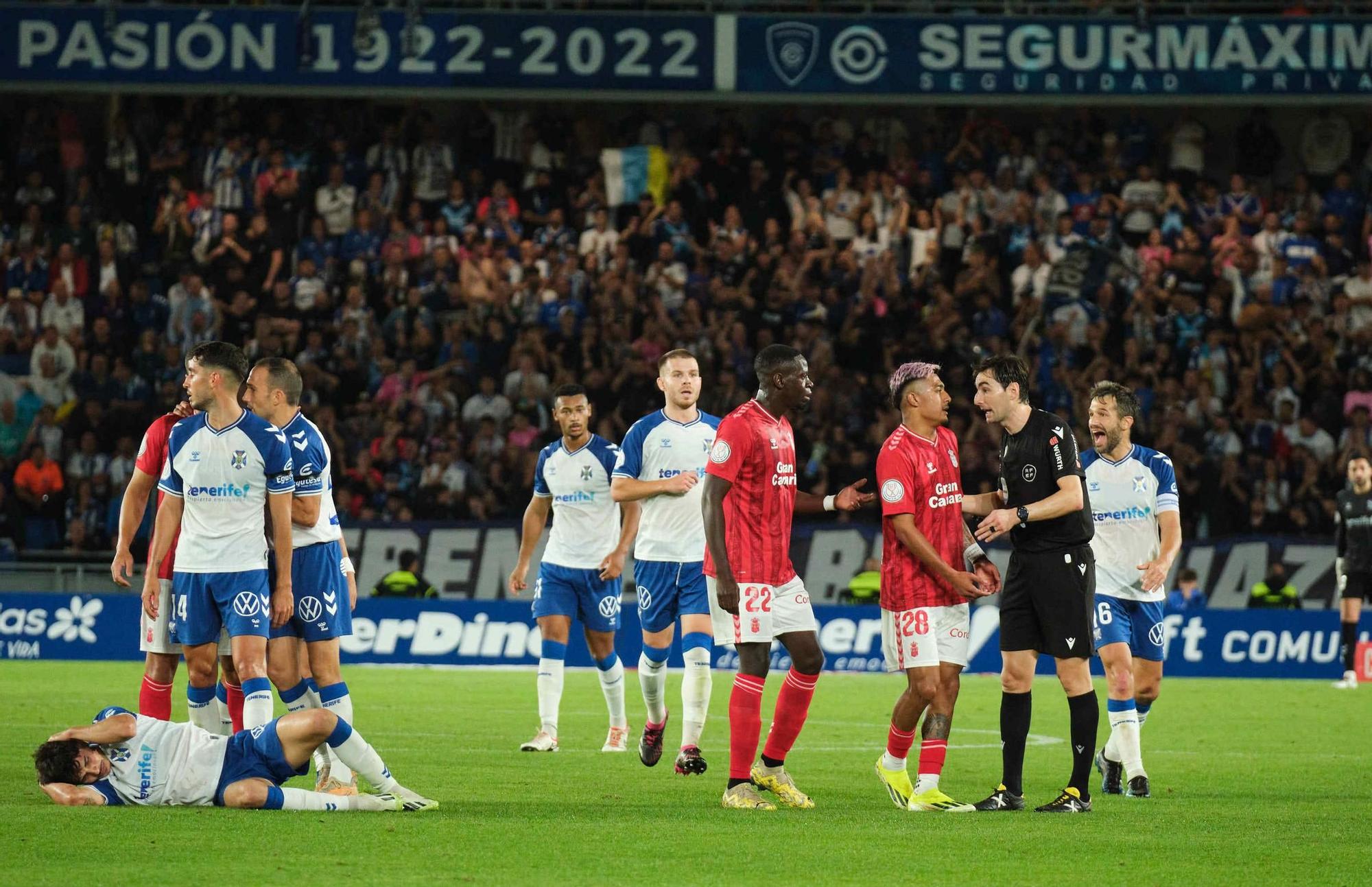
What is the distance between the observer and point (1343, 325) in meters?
27.3

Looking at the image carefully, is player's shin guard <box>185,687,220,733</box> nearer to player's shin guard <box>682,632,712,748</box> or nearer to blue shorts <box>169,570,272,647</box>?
blue shorts <box>169,570,272,647</box>

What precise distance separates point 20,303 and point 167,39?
4584mm

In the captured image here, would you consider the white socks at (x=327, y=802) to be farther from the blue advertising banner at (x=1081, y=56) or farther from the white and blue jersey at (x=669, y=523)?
the blue advertising banner at (x=1081, y=56)

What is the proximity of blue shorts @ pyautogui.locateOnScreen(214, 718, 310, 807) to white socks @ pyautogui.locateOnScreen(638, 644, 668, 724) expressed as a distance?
156 inches

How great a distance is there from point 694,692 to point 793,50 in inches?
701

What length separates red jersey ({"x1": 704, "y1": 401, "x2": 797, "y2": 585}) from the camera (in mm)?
10562

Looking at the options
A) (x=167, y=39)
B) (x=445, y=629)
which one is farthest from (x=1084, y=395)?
(x=167, y=39)

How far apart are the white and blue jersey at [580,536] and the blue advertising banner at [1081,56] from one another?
48.4 ft

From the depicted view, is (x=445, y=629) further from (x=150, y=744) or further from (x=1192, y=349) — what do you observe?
(x=150, y=744)

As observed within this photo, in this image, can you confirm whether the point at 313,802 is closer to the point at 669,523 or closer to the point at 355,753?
the point at 355,753

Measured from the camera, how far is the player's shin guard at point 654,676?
44.7ft

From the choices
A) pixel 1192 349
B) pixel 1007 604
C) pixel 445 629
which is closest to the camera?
pixel 1007 604

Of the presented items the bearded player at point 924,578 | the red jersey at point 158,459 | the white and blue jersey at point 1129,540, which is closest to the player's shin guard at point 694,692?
the bearded player at point 924,578

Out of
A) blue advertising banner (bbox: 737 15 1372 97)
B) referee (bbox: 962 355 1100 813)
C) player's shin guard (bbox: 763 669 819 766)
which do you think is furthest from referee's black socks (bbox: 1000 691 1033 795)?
blue advertising banner (bbox: 737 15 1372 97)
